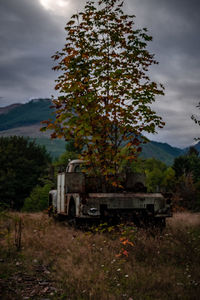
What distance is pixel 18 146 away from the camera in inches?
1916

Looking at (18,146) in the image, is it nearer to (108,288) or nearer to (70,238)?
(70,238)

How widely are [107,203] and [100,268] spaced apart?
308 centimetres

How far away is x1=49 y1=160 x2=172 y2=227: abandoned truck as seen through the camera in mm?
9250

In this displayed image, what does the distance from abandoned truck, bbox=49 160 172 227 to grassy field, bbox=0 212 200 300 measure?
85 centimetres

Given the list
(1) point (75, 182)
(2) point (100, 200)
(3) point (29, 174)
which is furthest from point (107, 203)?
(3) point (29, 174)

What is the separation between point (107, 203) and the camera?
936 centimetres

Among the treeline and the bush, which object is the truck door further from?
the bush

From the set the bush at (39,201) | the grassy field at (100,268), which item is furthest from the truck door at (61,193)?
the bush at (39,201)

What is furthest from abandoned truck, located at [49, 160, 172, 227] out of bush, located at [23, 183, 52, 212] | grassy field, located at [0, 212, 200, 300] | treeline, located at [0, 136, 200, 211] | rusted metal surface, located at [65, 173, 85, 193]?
bush, located at [23, 183, 52, 212]

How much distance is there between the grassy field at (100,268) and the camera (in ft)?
17.3

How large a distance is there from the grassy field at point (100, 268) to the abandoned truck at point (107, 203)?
853mm

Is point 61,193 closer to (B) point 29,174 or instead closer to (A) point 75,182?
(A) point 75,182

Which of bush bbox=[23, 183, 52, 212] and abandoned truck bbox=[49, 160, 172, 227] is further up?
abandoned truck bbox=[49, 160, 172, 227]

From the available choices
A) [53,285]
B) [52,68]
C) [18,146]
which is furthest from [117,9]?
[18,146]
